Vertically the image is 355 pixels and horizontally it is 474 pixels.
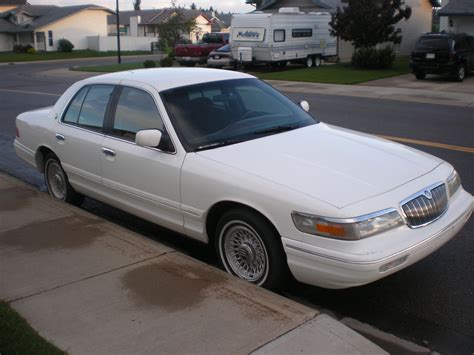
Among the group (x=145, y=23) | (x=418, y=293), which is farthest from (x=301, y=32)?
(x=145, y=23)

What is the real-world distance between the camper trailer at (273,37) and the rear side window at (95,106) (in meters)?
22.0

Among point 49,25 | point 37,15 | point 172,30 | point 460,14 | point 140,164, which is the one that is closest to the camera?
point 140,164

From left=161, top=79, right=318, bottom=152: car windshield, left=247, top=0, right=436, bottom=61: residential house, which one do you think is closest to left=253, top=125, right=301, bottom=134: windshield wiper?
left=161, top=79, right=318, bottom=152: car windshield

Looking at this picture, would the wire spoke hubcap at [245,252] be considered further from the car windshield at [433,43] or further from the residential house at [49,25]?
the residential house at [49,25]

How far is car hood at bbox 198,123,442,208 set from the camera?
13.0 feet

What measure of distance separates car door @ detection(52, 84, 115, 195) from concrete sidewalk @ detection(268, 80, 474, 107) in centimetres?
1224

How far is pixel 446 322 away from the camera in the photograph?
3.98 m

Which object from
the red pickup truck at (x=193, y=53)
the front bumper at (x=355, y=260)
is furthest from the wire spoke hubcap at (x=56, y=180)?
the red pickup truck at (x=193, y=53)

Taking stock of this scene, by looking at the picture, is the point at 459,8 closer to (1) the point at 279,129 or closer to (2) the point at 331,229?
(1) the point at 279,129

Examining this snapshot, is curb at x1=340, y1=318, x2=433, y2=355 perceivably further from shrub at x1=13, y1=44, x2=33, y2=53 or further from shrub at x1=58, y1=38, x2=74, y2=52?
shrub at x1=13, y1=44, x2=33, y2=53

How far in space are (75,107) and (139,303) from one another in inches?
116

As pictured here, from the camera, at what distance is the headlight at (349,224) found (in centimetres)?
371

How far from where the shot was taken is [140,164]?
505 centimetres

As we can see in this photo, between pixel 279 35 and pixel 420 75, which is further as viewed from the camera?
pixel 279 35
